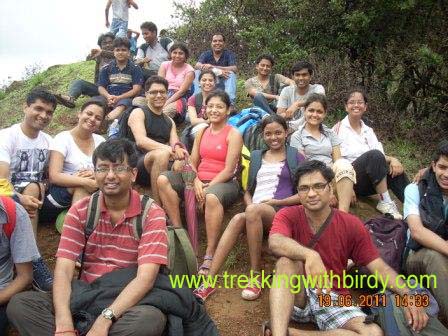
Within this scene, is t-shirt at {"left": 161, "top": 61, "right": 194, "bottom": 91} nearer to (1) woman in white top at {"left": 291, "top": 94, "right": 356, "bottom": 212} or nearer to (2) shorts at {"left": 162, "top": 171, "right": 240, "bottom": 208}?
(1) woman in white top at {"left": 291, "top": 94, "right": 356, "bottom": 212}

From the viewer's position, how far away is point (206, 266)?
14.4 feet

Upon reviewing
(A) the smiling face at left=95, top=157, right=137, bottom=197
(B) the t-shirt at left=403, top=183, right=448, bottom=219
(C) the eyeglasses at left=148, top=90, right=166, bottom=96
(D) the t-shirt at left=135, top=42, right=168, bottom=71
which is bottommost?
(B) the t-shirt at left=403, top=183, right=448, bottom=219

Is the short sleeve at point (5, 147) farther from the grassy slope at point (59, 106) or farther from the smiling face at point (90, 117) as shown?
the grassy slope at point (59, 106)

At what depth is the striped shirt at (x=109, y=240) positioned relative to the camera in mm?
3205

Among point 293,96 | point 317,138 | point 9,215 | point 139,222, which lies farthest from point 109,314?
point 293,96

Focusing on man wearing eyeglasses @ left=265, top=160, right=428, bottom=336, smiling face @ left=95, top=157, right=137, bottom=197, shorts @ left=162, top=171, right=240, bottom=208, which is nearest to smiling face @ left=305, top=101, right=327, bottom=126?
shorts @ left=162, top=171, right=240, bottom=208

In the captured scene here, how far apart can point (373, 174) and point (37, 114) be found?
3.72 metres

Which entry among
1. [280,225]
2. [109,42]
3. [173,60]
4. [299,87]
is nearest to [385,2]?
[299,87]

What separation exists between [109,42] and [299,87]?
13.6 ft

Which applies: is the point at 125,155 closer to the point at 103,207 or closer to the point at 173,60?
the point at 103,207

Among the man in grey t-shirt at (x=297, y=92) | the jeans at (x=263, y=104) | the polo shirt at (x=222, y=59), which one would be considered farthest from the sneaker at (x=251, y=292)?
the polo shirt at (x=222, y=59)

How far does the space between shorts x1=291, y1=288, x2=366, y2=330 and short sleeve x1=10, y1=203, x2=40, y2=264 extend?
6.87 feet

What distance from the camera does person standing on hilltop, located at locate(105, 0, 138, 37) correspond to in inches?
376

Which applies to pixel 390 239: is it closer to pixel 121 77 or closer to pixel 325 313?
pixel 325 313
